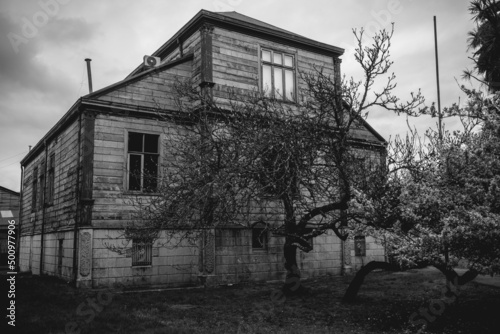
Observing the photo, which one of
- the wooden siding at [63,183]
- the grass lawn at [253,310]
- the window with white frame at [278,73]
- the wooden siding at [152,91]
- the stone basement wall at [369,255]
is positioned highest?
the window with white frame at [278,73]

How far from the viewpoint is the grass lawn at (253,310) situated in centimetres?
832

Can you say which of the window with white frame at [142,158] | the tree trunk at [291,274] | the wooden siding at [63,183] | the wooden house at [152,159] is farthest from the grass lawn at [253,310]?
the window with white frame at [142,158]

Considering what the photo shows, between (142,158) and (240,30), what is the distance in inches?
247

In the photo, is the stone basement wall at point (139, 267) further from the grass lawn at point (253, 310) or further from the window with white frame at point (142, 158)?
the window with white frame at point (142, 158)

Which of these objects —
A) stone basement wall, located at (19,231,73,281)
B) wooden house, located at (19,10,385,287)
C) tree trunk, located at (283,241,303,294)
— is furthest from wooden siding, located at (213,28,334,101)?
stone basement wall, located at (19,231,73,281)

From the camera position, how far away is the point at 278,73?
17.6m

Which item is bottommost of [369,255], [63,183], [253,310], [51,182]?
[253,310]

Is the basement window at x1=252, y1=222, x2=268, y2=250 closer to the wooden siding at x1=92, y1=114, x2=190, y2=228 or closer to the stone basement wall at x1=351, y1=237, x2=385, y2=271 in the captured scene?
the wooden siding at x1=92, y1=114, x2=190, y2=228

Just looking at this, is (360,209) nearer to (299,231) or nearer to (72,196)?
(299,231)

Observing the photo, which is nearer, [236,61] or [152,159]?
[152,159]

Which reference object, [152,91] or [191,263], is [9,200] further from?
[191,263]

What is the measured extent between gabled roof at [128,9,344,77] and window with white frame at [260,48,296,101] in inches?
25.1

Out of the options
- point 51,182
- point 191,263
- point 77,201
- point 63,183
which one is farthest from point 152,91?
point 51,182

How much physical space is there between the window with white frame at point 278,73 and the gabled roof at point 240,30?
64 cm
